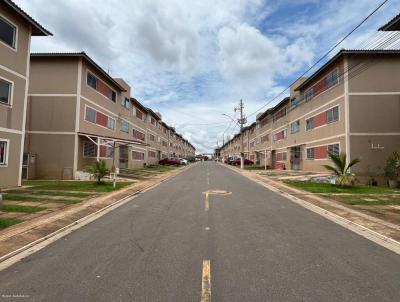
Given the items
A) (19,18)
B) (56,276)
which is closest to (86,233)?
(56,276)

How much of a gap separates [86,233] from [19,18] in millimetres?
15718

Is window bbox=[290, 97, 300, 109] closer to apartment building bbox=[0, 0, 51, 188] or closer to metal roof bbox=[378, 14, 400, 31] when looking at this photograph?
metal roof bbox=[378, 14, 400, 31]

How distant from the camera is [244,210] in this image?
10.5 meters

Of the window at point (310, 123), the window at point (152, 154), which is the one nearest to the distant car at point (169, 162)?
the window at point (152, 154)

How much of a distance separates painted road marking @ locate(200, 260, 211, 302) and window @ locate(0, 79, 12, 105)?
16219 millimetres

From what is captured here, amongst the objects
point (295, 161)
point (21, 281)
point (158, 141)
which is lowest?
point (21, 281)

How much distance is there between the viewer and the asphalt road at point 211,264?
4.11m

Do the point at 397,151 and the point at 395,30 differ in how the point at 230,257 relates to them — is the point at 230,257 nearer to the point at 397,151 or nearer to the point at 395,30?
the point at 395,30

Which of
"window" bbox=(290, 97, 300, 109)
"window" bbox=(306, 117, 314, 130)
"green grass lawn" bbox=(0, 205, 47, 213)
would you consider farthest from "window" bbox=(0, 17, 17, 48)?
"window" bbox=(290, 97, 300, 109)

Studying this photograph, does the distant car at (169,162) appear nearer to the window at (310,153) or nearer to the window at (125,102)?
the window at (125,102)

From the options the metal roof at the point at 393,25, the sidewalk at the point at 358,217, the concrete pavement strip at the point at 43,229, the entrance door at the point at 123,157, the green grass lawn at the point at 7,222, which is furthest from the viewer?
the entrance door at the point at 123,157

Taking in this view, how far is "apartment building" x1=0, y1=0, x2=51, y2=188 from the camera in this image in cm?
1577

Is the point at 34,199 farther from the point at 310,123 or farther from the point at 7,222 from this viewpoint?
the point at 310,123

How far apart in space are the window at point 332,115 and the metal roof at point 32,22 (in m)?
24.0
